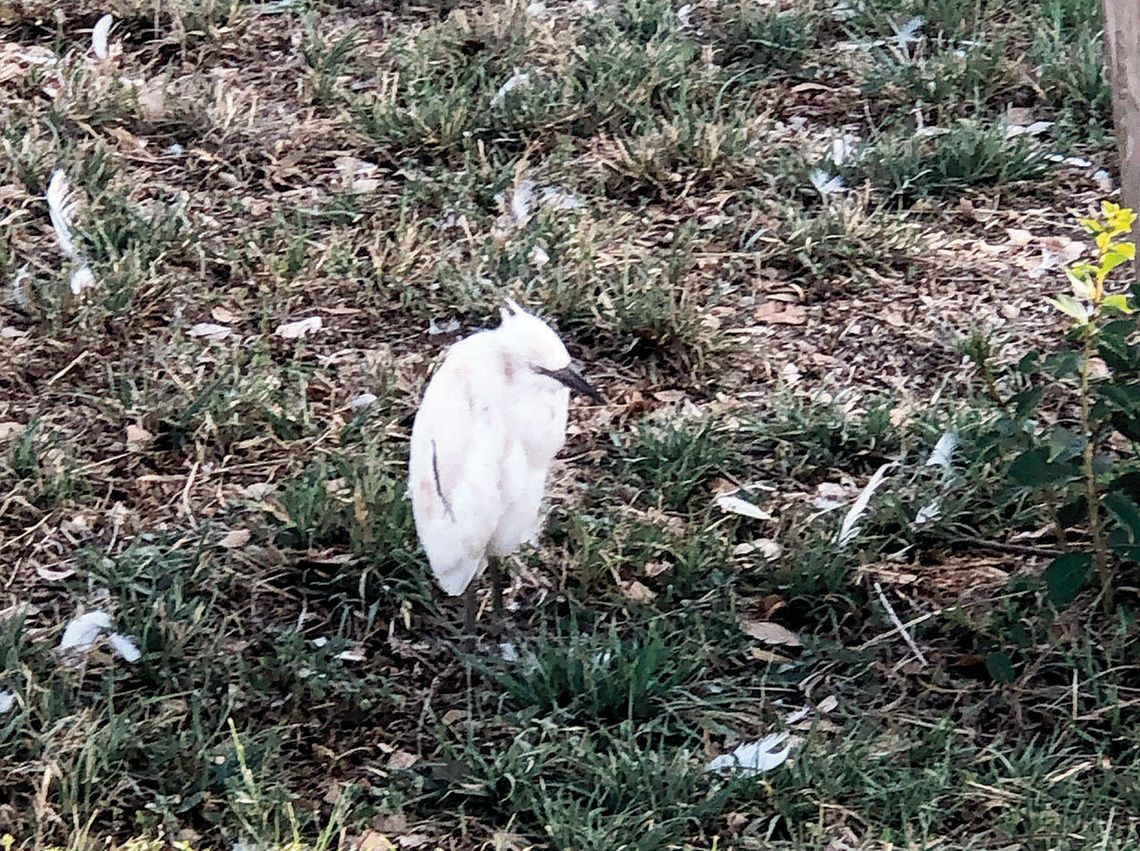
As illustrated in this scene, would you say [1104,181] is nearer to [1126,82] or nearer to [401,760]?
[1126,82]

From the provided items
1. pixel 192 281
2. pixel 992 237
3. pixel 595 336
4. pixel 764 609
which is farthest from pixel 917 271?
pixel 192 281

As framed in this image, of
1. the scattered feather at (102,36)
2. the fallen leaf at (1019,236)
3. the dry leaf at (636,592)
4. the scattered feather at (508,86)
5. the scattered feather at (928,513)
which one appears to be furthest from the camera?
the scattered feather at (102,36)

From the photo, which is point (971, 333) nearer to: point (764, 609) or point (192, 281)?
point (764, 609)

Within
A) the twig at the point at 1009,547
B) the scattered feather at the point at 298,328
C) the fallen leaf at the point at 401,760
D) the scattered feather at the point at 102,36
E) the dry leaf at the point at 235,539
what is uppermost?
the scattered feather at the point at 102,36

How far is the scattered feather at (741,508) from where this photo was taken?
9.63 ft

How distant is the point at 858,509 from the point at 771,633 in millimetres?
371

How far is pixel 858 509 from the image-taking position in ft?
9.49

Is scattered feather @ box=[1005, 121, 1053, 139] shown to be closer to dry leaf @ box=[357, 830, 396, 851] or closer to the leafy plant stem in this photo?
the leafy plant stem

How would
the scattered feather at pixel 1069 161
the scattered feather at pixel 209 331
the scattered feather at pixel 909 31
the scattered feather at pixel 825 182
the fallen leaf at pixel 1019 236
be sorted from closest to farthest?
the scattered feather at pixel 209 331 → the fallen leaf at pixel 1019 236 → the scattered feather at pixel 825 182 → the scattered feather at pixel 1069 161 → the scattered feather at pixel 909 31

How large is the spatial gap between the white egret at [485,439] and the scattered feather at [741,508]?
570 millimetres

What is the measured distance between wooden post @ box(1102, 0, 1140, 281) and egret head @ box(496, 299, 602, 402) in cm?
117

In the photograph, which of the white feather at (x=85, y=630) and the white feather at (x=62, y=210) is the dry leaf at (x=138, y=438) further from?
the white feather at (x=62, y=210)

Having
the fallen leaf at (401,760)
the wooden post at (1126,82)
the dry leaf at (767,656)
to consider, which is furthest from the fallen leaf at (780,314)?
the fallen leaf at (401,760)

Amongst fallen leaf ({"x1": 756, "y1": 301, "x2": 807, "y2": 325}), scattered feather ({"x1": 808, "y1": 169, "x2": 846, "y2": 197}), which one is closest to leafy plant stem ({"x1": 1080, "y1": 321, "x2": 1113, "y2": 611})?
fallen leaf ({"x1": 756, "y1": 301, "x2": 807, "y2": 325})
